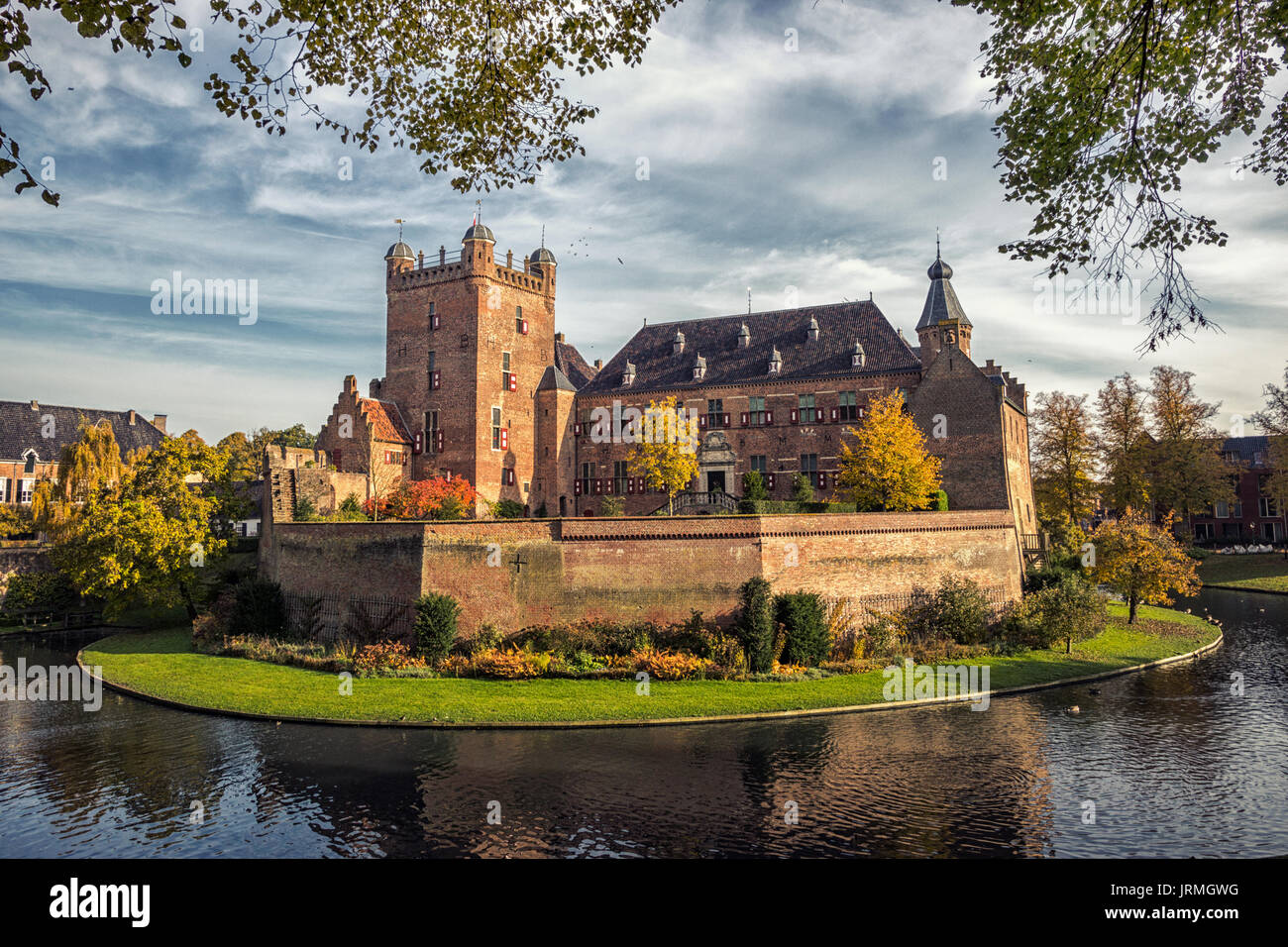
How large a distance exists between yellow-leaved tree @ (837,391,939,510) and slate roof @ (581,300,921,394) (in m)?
5.67

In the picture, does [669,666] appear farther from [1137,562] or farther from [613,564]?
[1137,562]

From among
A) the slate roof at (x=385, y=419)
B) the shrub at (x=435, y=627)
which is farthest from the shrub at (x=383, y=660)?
the slate roof at (x=385, y=419)

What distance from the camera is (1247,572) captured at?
4881 cm

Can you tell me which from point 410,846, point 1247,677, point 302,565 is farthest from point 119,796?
point 1247,677

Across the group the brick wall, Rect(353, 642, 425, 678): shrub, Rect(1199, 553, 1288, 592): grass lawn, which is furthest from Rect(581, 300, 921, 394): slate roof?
Rect(1199, 553, 1288, 592): grass lawn

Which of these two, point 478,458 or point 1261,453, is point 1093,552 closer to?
point 478,458

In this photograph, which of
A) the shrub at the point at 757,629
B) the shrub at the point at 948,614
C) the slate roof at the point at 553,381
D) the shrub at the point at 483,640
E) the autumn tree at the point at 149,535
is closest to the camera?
the shrub at the point at 757,629

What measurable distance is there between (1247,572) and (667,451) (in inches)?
1529

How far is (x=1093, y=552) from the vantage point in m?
32.7

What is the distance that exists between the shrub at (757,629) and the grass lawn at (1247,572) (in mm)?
36824

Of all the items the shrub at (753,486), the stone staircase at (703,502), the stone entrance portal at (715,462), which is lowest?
the stone staircase at (703,502)

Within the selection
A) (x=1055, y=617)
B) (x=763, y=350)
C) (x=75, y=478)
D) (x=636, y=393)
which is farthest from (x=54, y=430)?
(x=1055, y=617)

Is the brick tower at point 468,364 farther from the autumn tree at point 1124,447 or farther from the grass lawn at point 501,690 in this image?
the autumn tree at point 1124,447

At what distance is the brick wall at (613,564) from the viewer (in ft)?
84.0
